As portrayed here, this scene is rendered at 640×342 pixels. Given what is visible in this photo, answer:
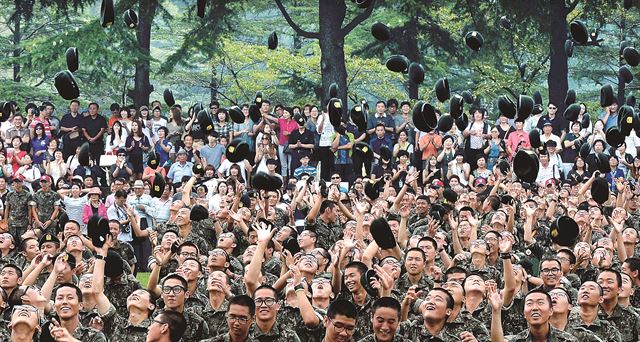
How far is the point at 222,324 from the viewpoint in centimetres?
1156

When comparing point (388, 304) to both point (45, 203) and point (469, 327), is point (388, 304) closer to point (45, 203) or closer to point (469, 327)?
point (469, 327)

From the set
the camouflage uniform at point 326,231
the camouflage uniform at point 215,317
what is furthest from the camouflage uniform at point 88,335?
the camouflage uniform at point 326,231

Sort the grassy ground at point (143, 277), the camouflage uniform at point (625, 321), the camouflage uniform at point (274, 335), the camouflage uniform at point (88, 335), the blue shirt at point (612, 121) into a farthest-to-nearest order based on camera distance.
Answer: the blue shirt at point (612, 121)
the grassy ground at point (143, 277)
the camouflage uniform at point (625, 321)
the camouflage uniform at point (88, 335)
the camouflage uniform at point (274, 335)

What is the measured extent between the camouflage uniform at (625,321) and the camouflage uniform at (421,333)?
5.84 ft

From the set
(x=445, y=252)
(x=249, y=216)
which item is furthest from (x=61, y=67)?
(x=445, y=252)

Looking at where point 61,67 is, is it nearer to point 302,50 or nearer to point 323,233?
point 302,50

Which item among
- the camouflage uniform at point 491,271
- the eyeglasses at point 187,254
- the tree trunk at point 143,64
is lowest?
the tree trunk at point 143,64

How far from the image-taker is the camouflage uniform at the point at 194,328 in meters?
11.2

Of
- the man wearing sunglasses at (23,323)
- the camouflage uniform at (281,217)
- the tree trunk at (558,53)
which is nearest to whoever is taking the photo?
the man wearing sunglasses at (23,323)

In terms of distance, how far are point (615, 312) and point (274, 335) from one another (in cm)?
337

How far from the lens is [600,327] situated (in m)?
11.0

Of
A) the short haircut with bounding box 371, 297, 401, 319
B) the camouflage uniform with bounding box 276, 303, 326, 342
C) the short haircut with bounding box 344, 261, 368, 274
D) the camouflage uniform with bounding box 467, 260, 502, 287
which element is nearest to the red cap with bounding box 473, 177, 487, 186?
the camouflage uniform with bounding box 467, 260, 502, 287

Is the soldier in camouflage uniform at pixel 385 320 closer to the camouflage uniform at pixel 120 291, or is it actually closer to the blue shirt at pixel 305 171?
the camouflage uniform at pixel 120 291

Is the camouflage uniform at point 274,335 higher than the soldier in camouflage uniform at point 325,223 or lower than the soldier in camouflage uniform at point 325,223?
higher
